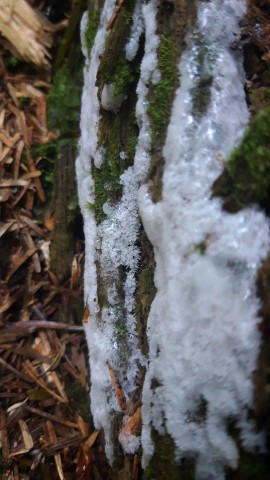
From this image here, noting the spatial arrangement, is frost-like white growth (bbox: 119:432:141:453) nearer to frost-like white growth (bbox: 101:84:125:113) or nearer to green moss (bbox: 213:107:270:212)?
green moss (bbox: 213:107:270:212)

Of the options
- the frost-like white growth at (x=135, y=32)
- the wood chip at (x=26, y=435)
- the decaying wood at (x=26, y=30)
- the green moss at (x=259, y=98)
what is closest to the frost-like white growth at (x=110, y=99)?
the frost-like white growth at (x=135, y=32)

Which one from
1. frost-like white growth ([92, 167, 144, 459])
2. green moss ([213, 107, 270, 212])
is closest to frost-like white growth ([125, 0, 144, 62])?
frost-like white growth ([92, 167, 144, 459])

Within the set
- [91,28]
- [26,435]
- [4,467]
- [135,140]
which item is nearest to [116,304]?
[135,140]

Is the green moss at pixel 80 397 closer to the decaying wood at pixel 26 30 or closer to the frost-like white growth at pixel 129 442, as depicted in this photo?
the frost-like white growth at pixel 129 442

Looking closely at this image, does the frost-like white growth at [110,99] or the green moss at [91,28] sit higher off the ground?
the green moss at [91,28]

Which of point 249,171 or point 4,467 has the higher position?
point 249,171

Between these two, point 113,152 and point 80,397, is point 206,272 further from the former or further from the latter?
point 80,397
